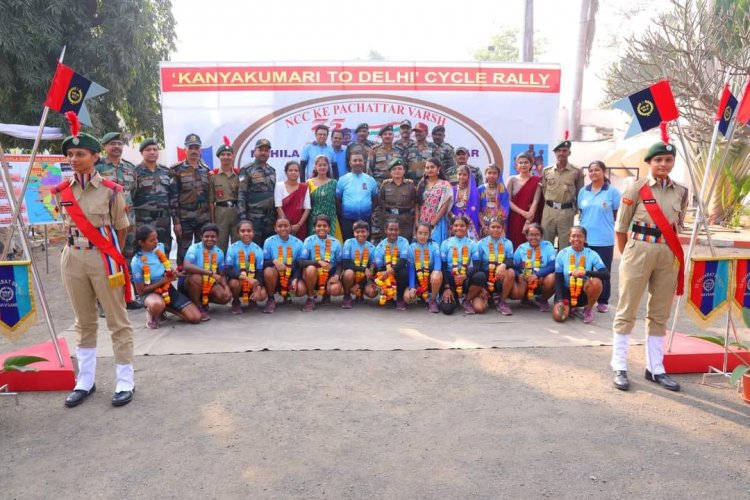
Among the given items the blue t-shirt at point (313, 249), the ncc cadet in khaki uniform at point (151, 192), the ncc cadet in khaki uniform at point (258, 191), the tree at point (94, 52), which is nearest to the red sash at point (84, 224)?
the blue t-shirt at point (313, 249)

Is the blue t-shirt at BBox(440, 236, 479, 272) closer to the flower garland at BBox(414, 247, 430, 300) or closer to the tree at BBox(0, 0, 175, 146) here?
the flower garland at BBox(414, 247, 430, 300)

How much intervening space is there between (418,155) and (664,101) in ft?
11.5

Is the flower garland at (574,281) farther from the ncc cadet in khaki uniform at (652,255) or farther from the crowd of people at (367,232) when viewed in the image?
the ncc cadet in khaki uniform at (652,255)

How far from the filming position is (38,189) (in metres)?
8.41

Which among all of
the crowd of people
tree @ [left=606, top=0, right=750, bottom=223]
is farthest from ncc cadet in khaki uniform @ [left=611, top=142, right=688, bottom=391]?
tree @ [left=606, top=0, right=750, bottom=223]

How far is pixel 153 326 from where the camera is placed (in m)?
5.52

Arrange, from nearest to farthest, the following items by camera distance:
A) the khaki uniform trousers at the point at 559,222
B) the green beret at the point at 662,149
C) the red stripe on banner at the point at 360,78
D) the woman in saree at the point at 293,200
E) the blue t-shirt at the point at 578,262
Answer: the green beret at the point at 662,149 → the blue t-shirt at the point at 578,262 → the khaki uniform trousers at the point at 559,222 → the woman in saree at the point at 293,200 → the red stripe on banner at the point at 360,78

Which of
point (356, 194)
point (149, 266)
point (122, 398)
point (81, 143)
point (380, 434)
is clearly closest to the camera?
point (380, 434)

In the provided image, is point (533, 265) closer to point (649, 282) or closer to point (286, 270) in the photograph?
point (649, 282)

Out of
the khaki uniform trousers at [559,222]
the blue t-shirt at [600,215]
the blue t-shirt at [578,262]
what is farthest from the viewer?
the khaki uniform trousers at [559,222]

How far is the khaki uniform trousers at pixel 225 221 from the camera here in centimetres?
668

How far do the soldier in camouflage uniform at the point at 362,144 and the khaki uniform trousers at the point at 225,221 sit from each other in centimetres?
162

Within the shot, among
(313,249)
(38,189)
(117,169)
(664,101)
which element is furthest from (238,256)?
(38,189)

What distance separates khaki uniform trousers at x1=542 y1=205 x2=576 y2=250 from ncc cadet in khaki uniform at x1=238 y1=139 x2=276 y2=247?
3167 millimetres
